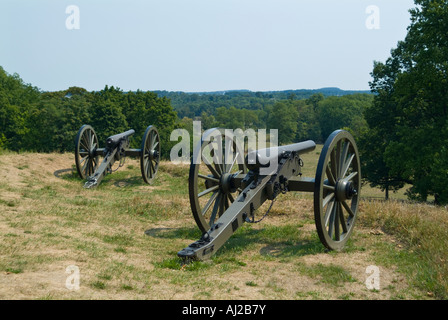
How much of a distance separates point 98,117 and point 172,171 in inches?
857

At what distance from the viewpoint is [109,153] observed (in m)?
15.6

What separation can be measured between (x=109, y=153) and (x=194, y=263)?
10334 mm

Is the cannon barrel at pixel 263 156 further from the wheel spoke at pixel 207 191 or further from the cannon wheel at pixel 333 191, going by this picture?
the wheel spoke at pixel 207 191

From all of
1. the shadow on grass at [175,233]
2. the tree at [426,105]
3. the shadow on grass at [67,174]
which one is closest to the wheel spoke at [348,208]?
the shadow on grass at [175,233]

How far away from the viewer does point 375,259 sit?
21.9ft

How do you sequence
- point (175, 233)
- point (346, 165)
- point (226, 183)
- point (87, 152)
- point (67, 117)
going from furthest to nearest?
point (67, 117) → point (87, 152) → point (175, 233) → point (226, 183) → point (346, 165)

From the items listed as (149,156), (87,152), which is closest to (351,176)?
(149,156)

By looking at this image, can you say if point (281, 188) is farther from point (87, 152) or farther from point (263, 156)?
point (87, 152)

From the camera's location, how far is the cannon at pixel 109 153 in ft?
50.2

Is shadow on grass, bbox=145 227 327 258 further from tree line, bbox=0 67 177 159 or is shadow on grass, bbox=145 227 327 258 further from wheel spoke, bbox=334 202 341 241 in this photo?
tree line, bbox=0 67 177 159

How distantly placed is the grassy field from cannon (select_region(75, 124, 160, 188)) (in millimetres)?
3943

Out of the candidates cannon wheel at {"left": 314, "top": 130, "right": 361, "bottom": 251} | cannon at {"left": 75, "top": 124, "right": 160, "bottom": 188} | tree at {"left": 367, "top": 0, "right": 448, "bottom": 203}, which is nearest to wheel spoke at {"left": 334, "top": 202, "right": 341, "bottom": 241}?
A: cannon wheel at {"left": 314, "top": 130, "right": 361, "bottom": 251}

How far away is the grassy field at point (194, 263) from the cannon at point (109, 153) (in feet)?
12.9
